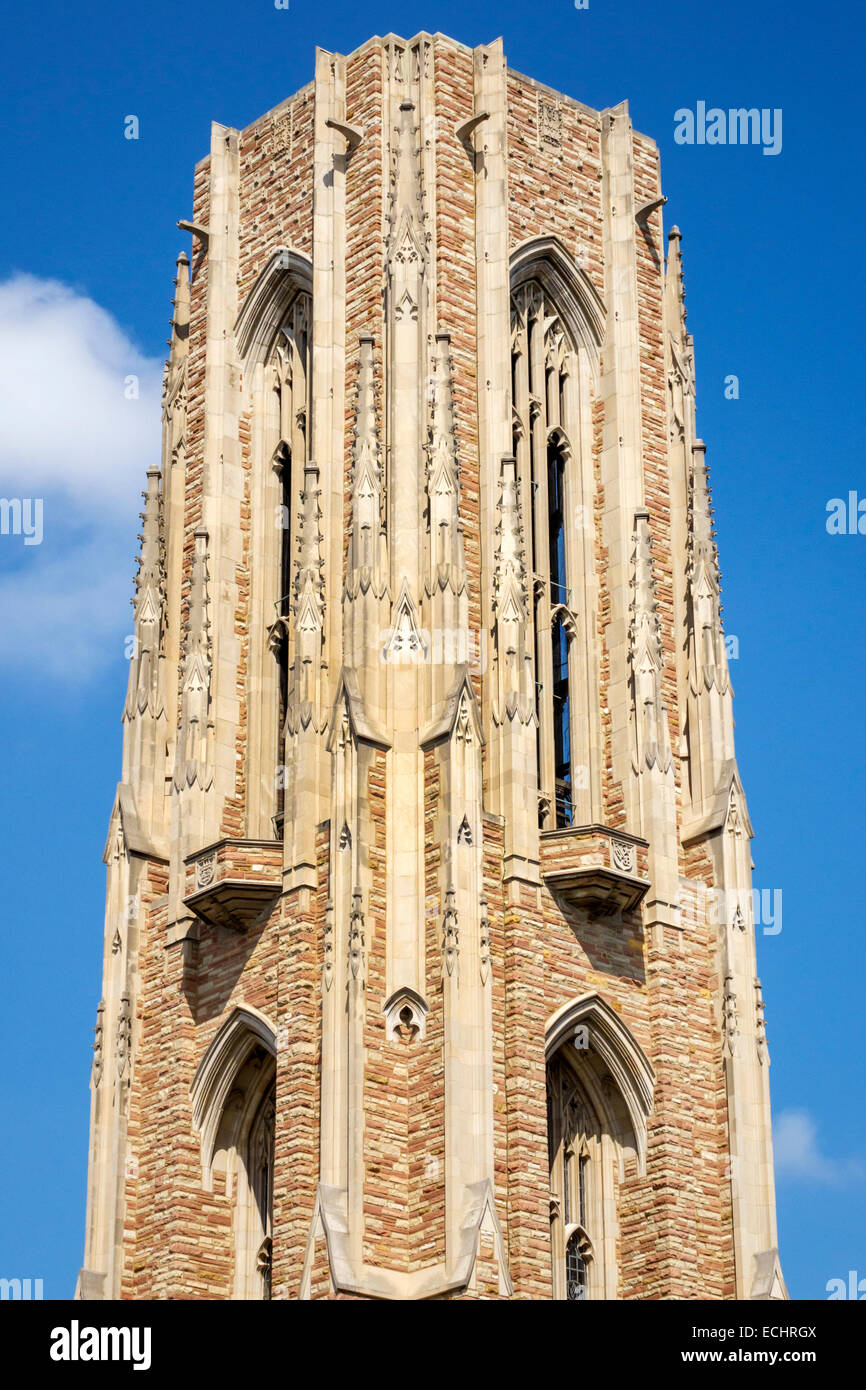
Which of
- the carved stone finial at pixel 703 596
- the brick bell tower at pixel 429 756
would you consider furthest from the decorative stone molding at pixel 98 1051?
the carved stone finial at pixel 703 596

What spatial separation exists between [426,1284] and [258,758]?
1021cm

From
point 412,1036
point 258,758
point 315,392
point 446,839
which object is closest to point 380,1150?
point 412,1036

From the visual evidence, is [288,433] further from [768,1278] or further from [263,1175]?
[768,1278]

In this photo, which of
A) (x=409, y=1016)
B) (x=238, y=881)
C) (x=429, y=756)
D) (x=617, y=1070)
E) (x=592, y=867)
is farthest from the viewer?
(x=617, y=1070)

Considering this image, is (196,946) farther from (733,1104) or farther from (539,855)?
(733,1104)

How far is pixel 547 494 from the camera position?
4728 centimetres

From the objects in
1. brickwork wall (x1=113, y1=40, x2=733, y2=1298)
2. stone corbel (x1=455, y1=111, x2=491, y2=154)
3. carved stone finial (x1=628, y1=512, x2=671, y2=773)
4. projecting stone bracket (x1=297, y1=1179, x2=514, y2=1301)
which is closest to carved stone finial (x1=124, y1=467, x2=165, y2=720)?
brickwork wall (x1=113, y1=40, x2=733, y2=1298)

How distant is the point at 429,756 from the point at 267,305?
10620 millimetres

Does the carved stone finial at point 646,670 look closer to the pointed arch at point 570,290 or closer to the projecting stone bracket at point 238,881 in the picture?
the pointed arch at point 570,290

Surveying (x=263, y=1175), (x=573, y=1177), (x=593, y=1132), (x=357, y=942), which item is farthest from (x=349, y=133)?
(x=573, y=1177)

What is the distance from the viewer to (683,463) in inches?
1916

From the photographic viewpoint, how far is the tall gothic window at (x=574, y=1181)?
1679 inches

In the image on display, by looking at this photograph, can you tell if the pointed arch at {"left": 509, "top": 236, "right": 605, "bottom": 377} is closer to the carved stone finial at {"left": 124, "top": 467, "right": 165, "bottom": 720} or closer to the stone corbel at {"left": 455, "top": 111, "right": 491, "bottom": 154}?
the stone corbel at {"left": 455, "top": 111, "right": 491, "bottom": 154}

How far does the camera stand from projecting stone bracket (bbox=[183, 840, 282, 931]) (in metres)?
42.8
